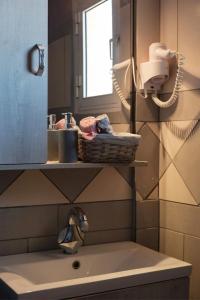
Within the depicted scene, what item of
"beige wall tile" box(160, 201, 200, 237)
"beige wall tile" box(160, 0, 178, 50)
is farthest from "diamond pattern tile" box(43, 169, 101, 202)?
"beige wall tile" box(160, 0, 178, 50)

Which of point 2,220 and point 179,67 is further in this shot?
point 179,67

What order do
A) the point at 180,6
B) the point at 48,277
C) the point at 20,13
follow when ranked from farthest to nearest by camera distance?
the point at 180,6 → the point at 48,277 → the point at 20,13

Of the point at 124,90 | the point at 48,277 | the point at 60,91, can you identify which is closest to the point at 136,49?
the point at 124,90

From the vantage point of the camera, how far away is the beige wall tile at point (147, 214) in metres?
1.68

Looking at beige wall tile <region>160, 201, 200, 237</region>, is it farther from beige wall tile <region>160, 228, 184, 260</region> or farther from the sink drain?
the sink drain

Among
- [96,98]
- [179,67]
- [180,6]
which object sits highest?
[180,6]

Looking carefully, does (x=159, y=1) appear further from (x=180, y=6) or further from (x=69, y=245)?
(x=69, y=245)

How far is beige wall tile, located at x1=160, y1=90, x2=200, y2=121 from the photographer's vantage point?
1.53 meters

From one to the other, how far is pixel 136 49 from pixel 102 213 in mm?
623

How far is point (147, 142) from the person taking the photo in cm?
169

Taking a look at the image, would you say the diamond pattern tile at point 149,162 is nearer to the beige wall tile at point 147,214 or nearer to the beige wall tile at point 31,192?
the beige wall tile at point 147,214

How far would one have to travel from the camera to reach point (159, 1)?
5.58ft

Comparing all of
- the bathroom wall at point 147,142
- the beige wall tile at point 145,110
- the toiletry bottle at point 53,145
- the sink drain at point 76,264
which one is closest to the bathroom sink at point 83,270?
the sink drain at point 76,264

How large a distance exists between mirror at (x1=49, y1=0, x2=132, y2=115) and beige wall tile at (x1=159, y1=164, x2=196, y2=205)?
1.04 feet
